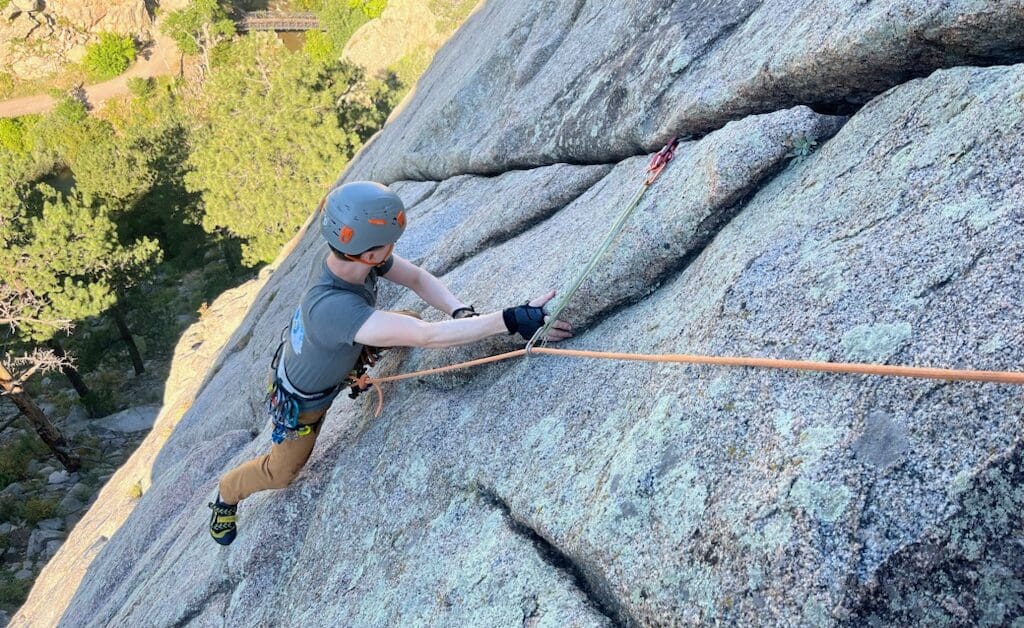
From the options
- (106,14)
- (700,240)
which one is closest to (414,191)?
(700,240)

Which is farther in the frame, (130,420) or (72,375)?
(130,420)

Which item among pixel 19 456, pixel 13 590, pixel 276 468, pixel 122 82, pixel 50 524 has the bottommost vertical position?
pixel 50 524

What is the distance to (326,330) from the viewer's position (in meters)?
4.80

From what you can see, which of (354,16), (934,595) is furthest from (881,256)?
(354,16)

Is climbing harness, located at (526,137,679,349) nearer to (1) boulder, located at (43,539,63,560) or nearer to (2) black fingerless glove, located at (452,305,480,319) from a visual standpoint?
(2) black fingerless glove, located at (452,305,480,319)

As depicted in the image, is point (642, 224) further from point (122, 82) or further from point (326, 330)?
point (122, 82)

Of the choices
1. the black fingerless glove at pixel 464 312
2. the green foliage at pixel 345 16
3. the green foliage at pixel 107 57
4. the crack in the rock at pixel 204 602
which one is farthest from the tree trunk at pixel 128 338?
Result: the green foliage at pixel 107 57

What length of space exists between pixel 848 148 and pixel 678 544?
2.46 meters

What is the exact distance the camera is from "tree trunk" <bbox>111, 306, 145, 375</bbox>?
28781mm

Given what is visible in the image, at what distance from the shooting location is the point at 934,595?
238cm

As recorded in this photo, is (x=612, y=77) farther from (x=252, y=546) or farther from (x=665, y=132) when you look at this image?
(x=252, y=546)

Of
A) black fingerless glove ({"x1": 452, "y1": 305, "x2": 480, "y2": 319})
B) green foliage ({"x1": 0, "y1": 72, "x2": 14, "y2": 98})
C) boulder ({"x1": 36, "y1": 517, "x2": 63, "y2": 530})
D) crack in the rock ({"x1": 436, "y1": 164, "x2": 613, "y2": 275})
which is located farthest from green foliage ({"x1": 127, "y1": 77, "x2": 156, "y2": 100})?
A: black fingerless glove ({"x1": 452, "y1": 305, "x2": 480, "y2": 319})

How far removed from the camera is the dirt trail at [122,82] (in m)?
65.6

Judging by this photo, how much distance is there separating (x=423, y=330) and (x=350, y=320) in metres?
0.59
